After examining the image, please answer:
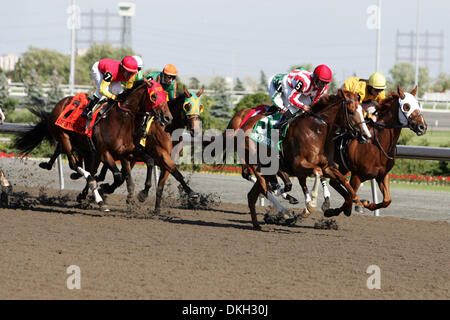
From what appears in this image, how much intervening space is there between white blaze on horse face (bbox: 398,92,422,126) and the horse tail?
499 centimetres

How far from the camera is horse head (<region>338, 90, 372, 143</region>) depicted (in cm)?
784

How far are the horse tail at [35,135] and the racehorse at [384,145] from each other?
4.48m

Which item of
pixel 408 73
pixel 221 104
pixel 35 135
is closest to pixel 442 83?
pixel 408 73

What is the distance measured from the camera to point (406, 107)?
8.36 m

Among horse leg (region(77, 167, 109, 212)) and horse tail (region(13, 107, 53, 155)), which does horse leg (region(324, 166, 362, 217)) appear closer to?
horse leg (region(77, 167, 109, 212))

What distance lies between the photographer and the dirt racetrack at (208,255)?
5.27 m

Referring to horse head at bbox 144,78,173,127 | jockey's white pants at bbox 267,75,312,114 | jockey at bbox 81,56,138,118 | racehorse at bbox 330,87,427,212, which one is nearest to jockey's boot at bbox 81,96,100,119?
jockey at bbox 81,56,138,118

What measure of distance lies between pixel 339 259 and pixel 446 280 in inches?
41.2

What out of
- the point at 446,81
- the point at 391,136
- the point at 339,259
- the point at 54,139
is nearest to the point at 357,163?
the point at 391,136

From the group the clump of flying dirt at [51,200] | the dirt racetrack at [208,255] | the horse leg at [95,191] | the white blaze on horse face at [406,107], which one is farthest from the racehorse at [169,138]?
the white blaze on horse face at [406,107]

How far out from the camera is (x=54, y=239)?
7422 mm

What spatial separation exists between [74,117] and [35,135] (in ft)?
4.89

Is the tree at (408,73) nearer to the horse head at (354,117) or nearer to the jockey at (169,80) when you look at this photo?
the jockey at (169,80)
